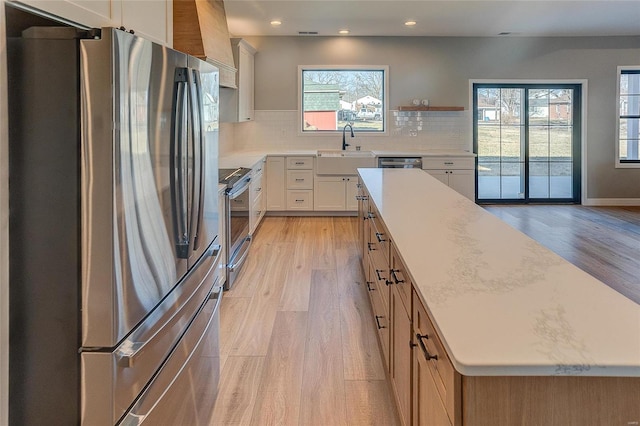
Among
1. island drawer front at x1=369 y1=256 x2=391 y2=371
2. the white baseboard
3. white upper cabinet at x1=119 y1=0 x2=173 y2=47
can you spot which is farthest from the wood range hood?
the white baseboard

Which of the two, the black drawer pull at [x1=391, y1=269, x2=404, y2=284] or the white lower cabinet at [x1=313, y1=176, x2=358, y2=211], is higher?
the white lower cabinet at [x1=313, y1=176, x2=358, y2=211]

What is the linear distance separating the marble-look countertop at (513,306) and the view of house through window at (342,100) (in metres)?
5.46

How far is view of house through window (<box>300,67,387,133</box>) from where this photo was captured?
735 cm

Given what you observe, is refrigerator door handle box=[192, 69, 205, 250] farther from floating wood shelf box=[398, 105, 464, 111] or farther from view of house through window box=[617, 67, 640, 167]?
view of house through window box=[617, 67, 640, 167]

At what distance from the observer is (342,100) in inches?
292

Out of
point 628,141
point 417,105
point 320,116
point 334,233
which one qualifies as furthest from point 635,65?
point 334,233

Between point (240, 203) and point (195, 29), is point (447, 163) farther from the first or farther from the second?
point (195, 29)

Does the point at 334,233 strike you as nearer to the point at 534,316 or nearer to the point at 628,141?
the point at 534,316

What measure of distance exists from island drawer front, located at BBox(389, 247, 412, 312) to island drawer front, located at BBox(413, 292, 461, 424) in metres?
0.11

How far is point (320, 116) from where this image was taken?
744 centimetres

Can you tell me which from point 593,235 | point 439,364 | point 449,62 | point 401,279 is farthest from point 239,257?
point 449,62

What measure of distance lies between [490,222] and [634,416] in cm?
137

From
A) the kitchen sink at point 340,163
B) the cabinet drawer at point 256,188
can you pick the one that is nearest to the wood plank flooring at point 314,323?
the cabinet drawer at point 256,188

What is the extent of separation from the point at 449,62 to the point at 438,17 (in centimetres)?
138
